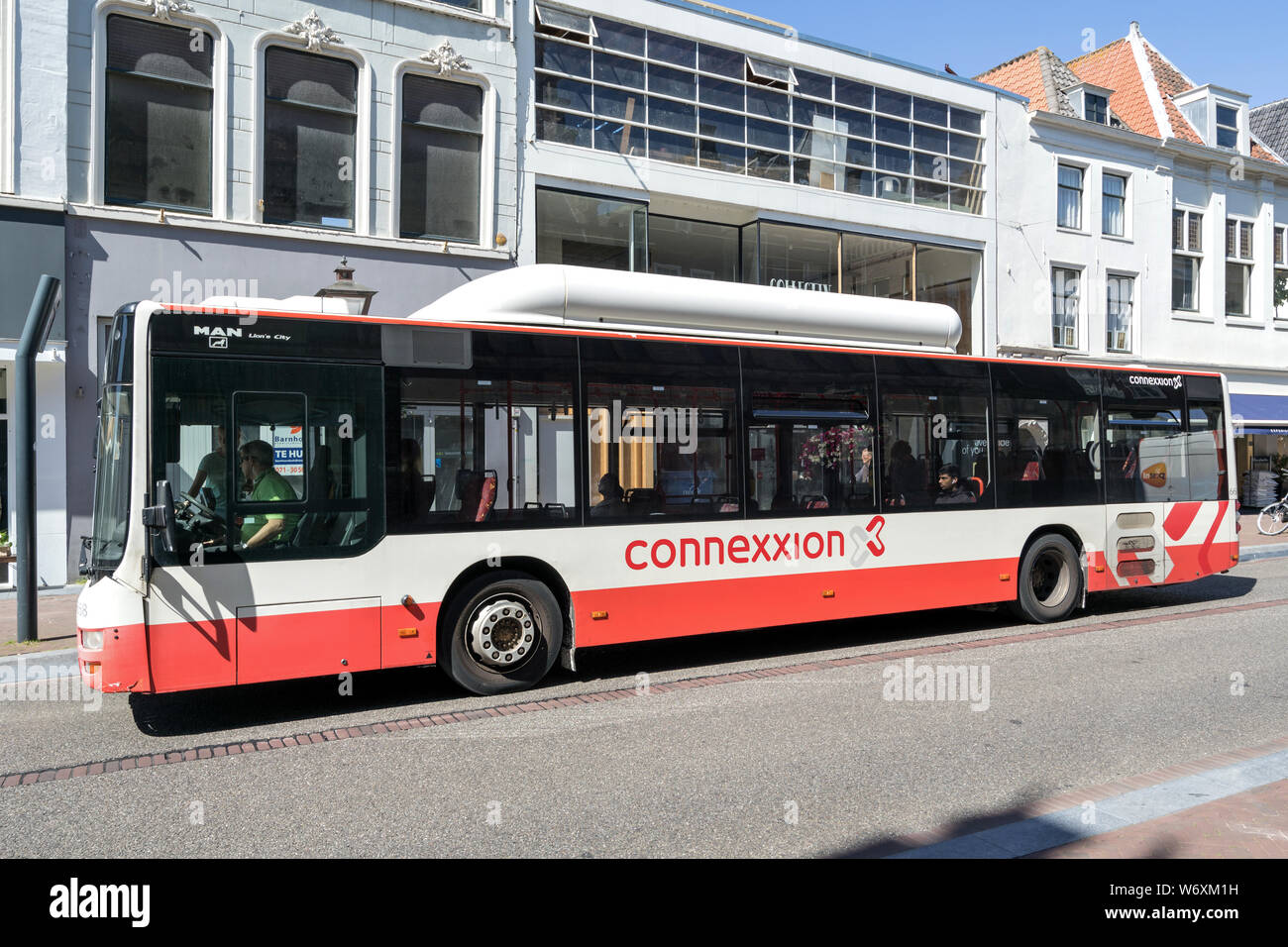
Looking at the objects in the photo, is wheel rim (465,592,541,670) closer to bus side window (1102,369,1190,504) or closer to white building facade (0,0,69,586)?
bus side window (1102,369,1190,504)

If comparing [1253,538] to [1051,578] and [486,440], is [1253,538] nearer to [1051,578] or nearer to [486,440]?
[1051,578]

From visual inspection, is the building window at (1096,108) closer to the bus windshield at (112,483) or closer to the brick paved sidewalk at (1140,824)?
the brick paved sidewalk at (1140,824)

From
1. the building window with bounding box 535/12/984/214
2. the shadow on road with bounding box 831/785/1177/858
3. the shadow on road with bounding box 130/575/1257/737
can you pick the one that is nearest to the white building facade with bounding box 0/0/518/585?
the building window with bounding box 535/12/984/214

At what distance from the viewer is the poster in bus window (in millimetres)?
6422

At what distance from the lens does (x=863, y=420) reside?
8.91m

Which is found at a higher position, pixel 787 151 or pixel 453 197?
pixel 787 151

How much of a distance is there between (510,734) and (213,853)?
86.0 inches

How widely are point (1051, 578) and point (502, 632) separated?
6.27 metres

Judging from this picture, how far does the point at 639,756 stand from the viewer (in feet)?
18.4

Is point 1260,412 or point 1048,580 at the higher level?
point 1260,412

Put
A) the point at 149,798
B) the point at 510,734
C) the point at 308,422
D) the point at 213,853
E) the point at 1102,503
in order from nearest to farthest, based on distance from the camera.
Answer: the point at 213,853 → the point at 149,798 → the point at 510,734 → the point at 308,422 → the point at 1102,503

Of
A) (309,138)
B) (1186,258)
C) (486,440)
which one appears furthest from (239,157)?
(1186,258)
